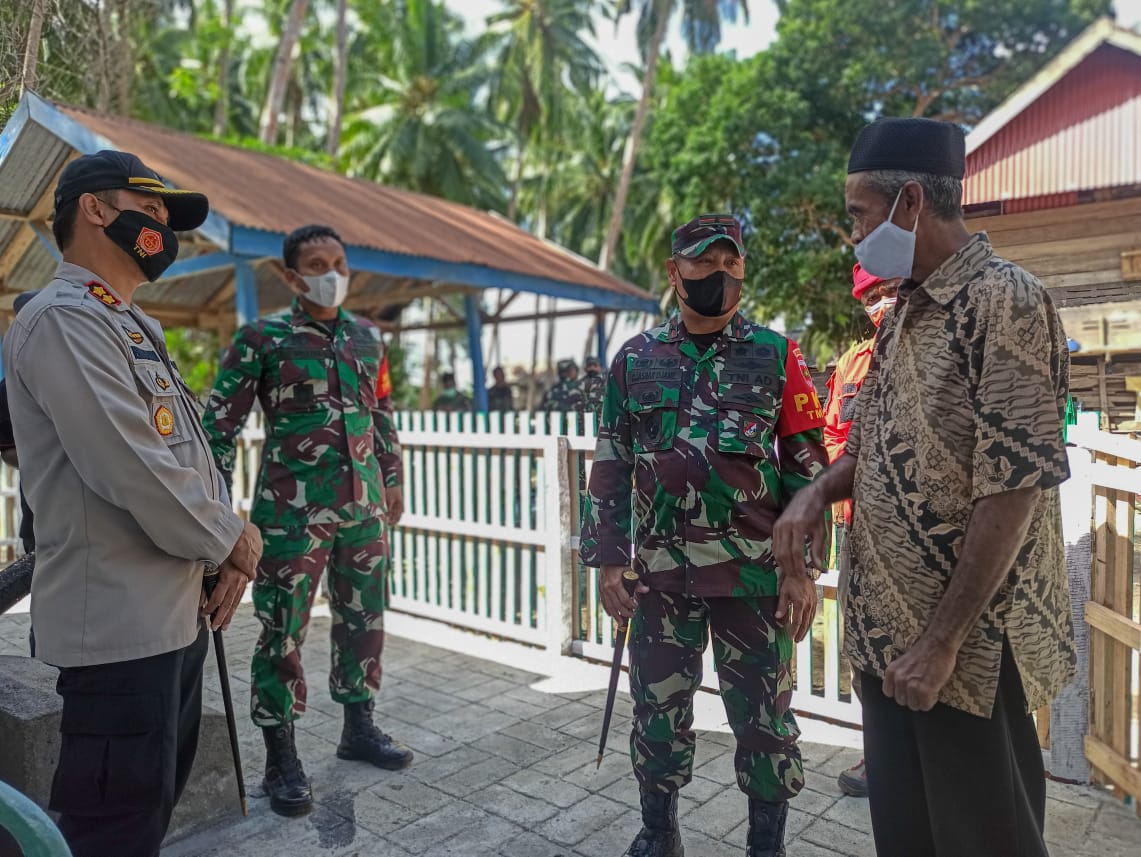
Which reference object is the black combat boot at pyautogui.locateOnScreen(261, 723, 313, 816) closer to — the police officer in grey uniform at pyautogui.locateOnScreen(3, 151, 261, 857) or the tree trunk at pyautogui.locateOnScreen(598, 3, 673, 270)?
the police officer in grey uniform at pyautogui.locateOnScreen(3, 151, 261, 857)

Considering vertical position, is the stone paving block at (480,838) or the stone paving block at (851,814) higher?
the stone paving block at (851,814)

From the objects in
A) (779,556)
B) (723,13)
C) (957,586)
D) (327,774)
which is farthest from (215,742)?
(723,13)

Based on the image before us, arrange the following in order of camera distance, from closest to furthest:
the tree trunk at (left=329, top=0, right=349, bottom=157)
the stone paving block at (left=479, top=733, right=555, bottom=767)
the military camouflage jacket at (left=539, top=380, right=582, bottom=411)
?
1. the stone paving block at (left=479, top=733, right=555, bottom=767)
2. the military camouflage jacket at (left=539, top=380, right=582, bottom=411)
3. the tree trunk at (left=329, top=0, right=349, bottom=157)

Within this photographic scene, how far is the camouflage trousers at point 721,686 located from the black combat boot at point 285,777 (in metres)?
1.26

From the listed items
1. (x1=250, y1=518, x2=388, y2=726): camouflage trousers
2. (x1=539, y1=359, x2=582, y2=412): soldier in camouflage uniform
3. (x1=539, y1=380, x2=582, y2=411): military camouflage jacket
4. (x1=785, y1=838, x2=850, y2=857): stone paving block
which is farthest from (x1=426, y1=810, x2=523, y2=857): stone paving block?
(x1=539, y1=380, x2=582, y2=411): military camouflage jacket

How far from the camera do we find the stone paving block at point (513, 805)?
9.71 feet

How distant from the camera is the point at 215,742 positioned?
2932 mm

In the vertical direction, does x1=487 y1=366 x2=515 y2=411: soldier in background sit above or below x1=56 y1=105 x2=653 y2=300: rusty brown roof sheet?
below

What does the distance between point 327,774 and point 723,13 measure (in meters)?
A: 27.6

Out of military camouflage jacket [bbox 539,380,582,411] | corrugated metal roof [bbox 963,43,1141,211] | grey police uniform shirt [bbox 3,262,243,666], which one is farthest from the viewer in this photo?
corrugated metal roof [bbox 963,43,1141,211]

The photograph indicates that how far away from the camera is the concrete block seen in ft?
8.32

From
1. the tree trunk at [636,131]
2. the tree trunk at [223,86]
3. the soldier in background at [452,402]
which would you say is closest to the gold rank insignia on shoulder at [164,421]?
the soldier in background at [452,402]

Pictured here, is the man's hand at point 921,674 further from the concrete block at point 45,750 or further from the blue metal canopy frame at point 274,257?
the blue metal canopy frame at point 274,257

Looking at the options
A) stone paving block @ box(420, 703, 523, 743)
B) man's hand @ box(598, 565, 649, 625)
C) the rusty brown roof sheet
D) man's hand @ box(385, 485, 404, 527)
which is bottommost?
stone paving block @ box(420, 703, 523, 743)
